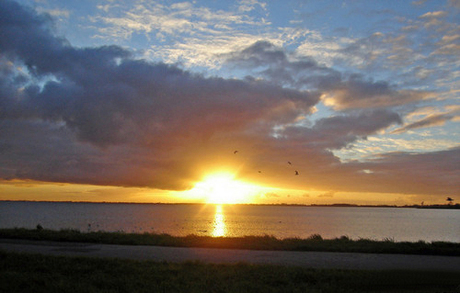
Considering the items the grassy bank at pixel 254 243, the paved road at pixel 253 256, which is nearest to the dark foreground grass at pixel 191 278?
the paved road at pixel 253 256

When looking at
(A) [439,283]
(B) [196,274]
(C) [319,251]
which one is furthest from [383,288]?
(C) [319,251]

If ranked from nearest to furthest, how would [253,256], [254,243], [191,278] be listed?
[191,278] → [253,256] → [254,243]

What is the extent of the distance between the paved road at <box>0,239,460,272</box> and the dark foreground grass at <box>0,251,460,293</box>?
2.21 meters

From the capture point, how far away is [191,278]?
13305 mm

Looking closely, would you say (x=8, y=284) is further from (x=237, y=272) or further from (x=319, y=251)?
(x=319, y=251)

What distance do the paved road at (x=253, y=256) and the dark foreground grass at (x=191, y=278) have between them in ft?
7.24

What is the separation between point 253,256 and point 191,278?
6958 mm

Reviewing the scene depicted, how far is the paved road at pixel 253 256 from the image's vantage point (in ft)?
56.7

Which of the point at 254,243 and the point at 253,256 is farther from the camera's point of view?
the point at 254,243

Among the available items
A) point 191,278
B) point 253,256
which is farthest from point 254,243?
point 191,278

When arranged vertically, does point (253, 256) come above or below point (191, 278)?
below

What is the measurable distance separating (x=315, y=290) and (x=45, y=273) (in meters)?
9.79

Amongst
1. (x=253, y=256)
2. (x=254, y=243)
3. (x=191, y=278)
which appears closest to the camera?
(x=191, y=278)

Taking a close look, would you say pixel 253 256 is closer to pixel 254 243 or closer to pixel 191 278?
pixel 254 243
